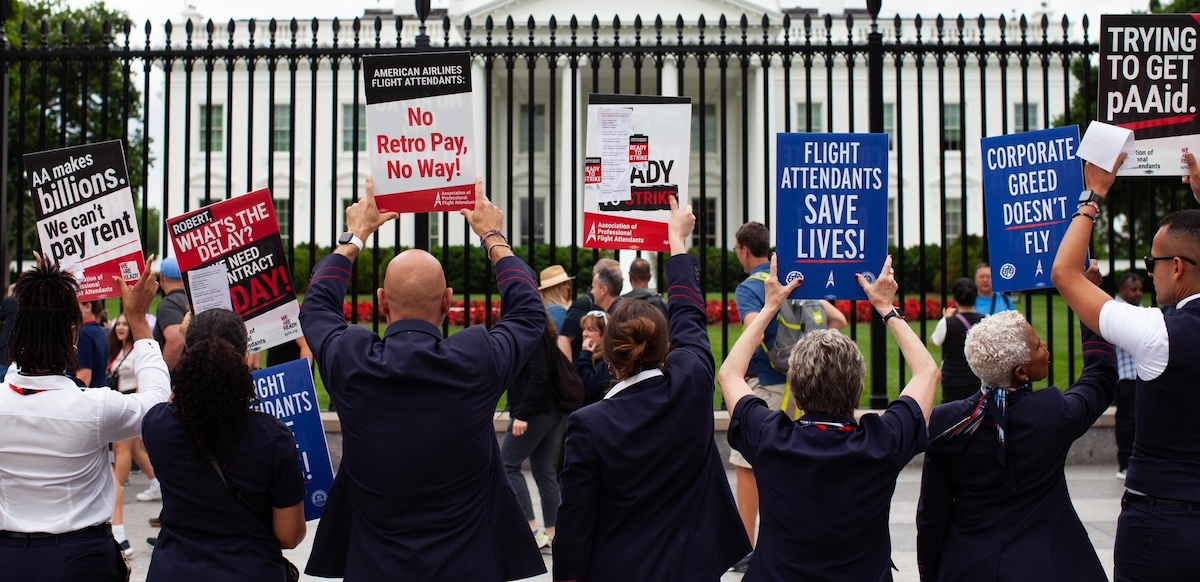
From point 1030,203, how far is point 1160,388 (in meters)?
1.92

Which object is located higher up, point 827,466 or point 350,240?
point 350,240

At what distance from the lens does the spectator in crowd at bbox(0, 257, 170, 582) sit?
132 inches

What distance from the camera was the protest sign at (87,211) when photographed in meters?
5.79

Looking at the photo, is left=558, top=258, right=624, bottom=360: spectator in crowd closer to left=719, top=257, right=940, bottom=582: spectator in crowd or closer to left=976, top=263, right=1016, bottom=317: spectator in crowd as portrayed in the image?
left=976, top=263, right=1016, bottom=317: spectator in crowd

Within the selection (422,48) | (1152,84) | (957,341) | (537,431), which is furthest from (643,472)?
(957,341)

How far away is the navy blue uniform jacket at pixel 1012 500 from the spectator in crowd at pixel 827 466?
22 centimetres

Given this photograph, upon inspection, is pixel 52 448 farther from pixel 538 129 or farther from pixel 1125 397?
pixel 538 129

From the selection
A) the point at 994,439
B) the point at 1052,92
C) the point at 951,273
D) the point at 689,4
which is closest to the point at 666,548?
the point at 994,439

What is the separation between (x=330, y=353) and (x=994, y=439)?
6.99 feet

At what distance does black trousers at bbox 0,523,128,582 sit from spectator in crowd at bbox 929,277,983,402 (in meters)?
5.95

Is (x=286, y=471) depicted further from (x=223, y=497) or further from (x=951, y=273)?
(x=951, y=273)

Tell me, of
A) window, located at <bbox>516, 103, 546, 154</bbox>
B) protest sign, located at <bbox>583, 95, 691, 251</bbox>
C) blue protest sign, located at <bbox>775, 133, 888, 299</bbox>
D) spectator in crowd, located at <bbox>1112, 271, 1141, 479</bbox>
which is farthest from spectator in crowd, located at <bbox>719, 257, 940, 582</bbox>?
window, located at <bbox>516, 103, 546, 154</bbox>

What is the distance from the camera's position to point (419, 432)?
3109 millimetres

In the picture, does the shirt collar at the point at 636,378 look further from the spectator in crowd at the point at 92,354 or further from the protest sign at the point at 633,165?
the spectator in crowd at the point at 92,354
